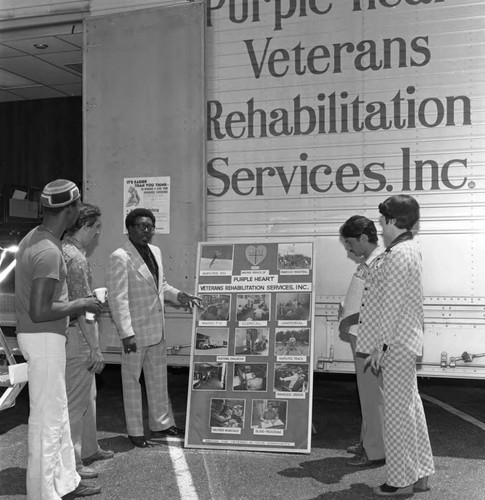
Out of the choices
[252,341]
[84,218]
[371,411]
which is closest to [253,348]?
[252,341]

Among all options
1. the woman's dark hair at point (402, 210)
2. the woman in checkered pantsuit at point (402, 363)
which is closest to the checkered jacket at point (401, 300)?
the woman in checkered pantsuit at point (402, 363)

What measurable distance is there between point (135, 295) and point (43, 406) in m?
1.64

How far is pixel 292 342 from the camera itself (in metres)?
5.31

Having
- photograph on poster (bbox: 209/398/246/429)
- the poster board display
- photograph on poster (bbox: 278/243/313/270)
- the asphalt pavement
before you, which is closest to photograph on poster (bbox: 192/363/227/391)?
the poster board display

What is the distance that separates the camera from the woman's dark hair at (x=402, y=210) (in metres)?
4.34

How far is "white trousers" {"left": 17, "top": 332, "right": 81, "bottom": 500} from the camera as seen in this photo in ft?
12.6

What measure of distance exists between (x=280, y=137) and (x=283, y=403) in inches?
79.0

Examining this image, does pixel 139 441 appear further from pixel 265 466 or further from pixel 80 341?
pixel 80 341

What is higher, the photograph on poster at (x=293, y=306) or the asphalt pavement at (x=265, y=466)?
the photograph on poster at (x=293, y=306)

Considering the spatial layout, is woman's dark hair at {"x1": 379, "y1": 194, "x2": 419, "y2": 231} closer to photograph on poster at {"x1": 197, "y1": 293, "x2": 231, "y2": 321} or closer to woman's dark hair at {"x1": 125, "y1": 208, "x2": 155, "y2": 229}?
photograph on poster at {"x1": 197, "y1": 293, "x2": 231, "y2": 321}

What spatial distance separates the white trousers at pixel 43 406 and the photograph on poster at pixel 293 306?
196 cm

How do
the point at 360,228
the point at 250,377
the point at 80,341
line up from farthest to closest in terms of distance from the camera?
the point at 250,377, the point at 360,228, the point at 80,341

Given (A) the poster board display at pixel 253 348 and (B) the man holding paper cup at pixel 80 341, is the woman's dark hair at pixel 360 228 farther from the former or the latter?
(B) the man holding paper cup at pixel 80 341

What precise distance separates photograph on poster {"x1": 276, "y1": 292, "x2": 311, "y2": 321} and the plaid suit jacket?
911 mm
